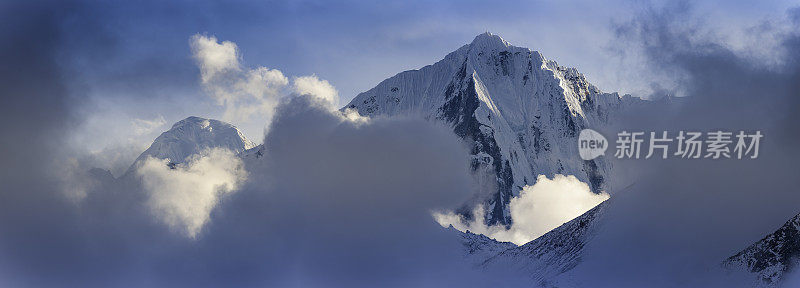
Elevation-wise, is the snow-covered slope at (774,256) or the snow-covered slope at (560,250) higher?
the snow-covered slope at (560,250)

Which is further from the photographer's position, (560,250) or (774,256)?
(560,250)

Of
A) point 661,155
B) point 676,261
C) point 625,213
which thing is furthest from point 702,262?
point 661,155

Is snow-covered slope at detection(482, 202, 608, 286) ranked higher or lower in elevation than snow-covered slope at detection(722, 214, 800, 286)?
higher

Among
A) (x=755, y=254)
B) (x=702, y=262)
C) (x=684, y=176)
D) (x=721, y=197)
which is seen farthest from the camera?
(x=684, y=176)

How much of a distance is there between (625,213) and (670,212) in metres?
12.5

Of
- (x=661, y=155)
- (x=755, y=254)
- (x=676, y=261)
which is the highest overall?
(x=661, y=155)

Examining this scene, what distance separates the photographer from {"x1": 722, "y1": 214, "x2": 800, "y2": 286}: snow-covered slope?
11925 cm

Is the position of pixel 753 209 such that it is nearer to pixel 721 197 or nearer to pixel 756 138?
pixel 721 197

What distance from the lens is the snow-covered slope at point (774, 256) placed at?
119 meters

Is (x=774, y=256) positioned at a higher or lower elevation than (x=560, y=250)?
lower

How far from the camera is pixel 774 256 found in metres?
123

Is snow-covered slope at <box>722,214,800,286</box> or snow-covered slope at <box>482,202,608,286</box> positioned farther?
snow-covered slope at <box>482,202,608,286</box>

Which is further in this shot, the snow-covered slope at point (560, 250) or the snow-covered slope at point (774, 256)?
the snow-covered slope at point (560, 250)

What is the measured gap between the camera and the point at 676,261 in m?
149
